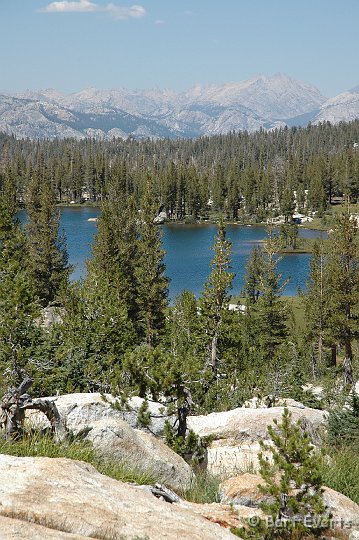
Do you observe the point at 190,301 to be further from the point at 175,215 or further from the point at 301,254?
the point at 175,215

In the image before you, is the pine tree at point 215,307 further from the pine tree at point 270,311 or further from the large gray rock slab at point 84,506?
the large gray rock slab at point 84,506

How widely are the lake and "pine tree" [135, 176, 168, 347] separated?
9.02 m

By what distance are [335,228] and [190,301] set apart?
485 inches

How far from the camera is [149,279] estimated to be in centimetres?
4797

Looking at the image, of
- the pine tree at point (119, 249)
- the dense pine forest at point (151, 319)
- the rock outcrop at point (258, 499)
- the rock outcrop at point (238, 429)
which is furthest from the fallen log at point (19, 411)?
the pine tree at point (119, 249)

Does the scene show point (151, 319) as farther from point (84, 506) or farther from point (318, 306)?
point (84, 506)

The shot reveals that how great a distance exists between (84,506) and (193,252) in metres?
108

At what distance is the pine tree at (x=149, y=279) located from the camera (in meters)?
47.8

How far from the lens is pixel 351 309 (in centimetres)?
3891

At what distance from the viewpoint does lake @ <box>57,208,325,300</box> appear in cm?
8538

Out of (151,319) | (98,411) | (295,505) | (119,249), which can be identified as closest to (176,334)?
(151,319)

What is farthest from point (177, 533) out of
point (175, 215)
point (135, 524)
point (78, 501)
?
point (175, 215)

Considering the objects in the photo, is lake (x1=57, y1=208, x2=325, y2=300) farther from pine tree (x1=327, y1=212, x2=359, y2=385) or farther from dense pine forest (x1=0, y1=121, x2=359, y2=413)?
pine tree (x1=327, y1=212, x2=359, y2=385)

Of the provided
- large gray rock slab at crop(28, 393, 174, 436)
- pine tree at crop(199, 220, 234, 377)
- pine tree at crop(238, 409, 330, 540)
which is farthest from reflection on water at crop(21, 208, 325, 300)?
pine tree at crop(238, 409, 330, 540)
